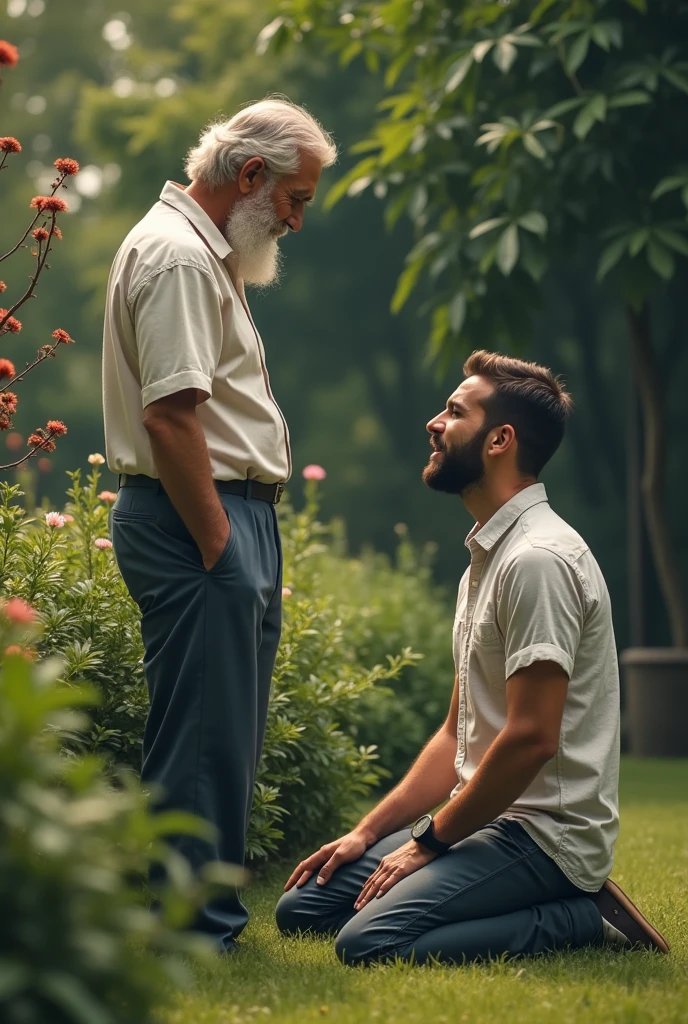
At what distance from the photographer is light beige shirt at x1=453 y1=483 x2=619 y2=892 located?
344cm

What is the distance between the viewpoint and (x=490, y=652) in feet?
11.9

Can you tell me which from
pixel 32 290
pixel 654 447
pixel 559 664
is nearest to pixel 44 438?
pixel 32 290

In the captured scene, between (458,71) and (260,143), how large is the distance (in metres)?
4.48

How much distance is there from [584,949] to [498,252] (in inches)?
198

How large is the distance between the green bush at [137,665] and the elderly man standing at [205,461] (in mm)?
511

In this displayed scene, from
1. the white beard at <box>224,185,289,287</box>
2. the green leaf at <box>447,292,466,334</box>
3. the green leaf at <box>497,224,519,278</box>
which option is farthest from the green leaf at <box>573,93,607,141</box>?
the white beard at <box>224,185,289,287</box>

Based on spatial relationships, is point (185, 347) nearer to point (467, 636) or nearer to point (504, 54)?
point (467, 636)

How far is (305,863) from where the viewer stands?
12.8 ft

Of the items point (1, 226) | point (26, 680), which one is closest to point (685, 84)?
point (26, 680)

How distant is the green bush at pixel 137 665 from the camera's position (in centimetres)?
424

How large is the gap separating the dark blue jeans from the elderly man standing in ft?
1.39

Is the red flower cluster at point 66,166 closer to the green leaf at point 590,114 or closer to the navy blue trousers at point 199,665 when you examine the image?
the navy blue trousers at point 199,665

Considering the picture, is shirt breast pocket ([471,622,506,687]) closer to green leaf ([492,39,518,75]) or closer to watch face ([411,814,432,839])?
watch face ([411,814,432,839])

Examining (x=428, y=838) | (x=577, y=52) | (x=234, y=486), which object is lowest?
(x=428, y=838)
